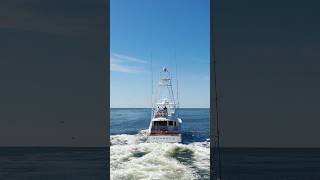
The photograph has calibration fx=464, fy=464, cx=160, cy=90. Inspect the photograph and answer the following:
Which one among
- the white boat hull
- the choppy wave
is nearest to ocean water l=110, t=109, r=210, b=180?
the choppy wave

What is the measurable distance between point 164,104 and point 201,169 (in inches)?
1263

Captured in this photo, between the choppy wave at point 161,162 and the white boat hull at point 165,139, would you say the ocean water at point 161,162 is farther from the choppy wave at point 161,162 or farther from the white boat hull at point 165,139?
the white boat hull at point 165,139

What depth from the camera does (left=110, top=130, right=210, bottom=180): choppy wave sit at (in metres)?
39.0

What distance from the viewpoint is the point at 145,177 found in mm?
37844

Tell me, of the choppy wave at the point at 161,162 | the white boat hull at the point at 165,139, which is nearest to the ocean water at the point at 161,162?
the choppy wave at the point at 161,162

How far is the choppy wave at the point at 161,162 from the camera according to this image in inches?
1535

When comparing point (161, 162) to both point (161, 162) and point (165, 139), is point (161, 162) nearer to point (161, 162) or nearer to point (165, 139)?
point (161, 162)

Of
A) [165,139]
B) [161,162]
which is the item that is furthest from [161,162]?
[165,139]

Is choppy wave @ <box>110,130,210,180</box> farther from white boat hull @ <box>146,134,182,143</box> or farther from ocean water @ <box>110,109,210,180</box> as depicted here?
white boat hull @ <box>146,134,182,143</box>

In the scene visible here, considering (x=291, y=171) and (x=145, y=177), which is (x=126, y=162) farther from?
(x=291, y=171)

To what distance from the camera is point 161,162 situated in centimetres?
4712

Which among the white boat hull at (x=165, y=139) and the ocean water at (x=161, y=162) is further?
the white boat hull at (x=165, y=139)
